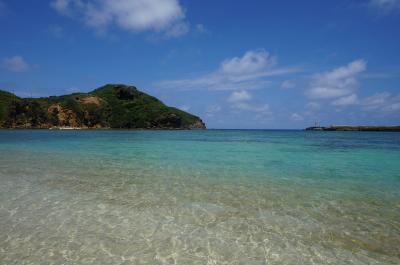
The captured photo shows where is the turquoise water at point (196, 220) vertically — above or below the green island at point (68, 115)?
below

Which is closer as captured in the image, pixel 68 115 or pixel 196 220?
pixel 196 220

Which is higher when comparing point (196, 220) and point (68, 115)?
point (68, 115)

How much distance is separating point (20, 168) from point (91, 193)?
9.03 metres

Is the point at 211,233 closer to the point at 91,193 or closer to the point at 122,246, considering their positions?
the point at 122,246

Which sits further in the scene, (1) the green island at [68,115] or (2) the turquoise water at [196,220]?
(1) the green island at [68,115]

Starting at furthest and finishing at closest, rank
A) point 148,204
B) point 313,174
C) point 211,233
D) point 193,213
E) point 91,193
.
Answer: point 313,174 → point 91,193 → point 148,204 → point 193,213 → point 211,233

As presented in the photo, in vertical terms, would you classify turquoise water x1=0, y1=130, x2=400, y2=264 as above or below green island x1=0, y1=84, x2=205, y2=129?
below

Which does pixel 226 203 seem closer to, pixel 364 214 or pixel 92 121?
pixel 364 214

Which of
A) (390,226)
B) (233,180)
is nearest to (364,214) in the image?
(390,226)

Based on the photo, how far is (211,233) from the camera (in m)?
8.49

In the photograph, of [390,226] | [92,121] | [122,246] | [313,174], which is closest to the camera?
[122,246]

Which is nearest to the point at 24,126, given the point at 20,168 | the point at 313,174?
the point at 20,168

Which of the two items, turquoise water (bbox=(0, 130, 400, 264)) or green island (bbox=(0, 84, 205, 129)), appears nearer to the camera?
turquoise water (bbox=(0, 130, 400, 264))

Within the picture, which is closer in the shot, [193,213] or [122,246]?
[122,246]
